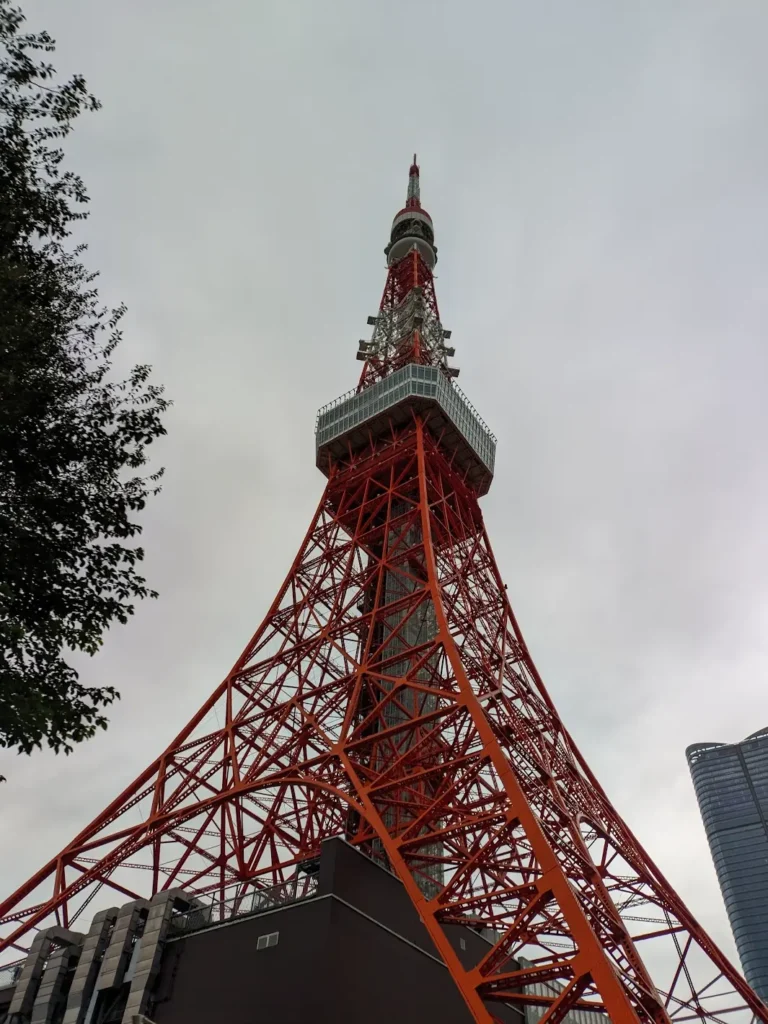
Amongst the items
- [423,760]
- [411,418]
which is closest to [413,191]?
[411,418]

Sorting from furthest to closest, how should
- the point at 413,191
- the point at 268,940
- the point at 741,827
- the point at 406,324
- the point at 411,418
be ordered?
the point at 741,827, the point at 413,191, the point at 406,324, the point at 411,418, the point at 268,940

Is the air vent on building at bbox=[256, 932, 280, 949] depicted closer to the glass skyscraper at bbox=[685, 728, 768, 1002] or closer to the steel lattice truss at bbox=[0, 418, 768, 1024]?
the steel lattice truss at bbox=[0, 418, 768, 1024]

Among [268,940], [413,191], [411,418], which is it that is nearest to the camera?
[268,940]

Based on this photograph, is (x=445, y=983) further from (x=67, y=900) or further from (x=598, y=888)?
(x=67, y=900)

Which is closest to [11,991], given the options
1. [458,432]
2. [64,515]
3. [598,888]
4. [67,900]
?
[67,900]

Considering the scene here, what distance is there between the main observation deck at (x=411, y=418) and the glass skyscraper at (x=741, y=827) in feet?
270

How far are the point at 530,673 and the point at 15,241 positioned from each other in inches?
778

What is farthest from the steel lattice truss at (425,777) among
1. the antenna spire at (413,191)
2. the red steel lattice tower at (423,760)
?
the antenna spire at (413,191)

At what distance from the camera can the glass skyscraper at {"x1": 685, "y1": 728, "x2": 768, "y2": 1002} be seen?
90.8 meters

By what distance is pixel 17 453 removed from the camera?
349 inches

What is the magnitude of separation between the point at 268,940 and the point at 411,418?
60.7ft

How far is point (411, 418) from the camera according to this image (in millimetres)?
29797

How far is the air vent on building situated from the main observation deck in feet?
60.0

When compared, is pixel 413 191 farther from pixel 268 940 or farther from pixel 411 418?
pixel 268 940
